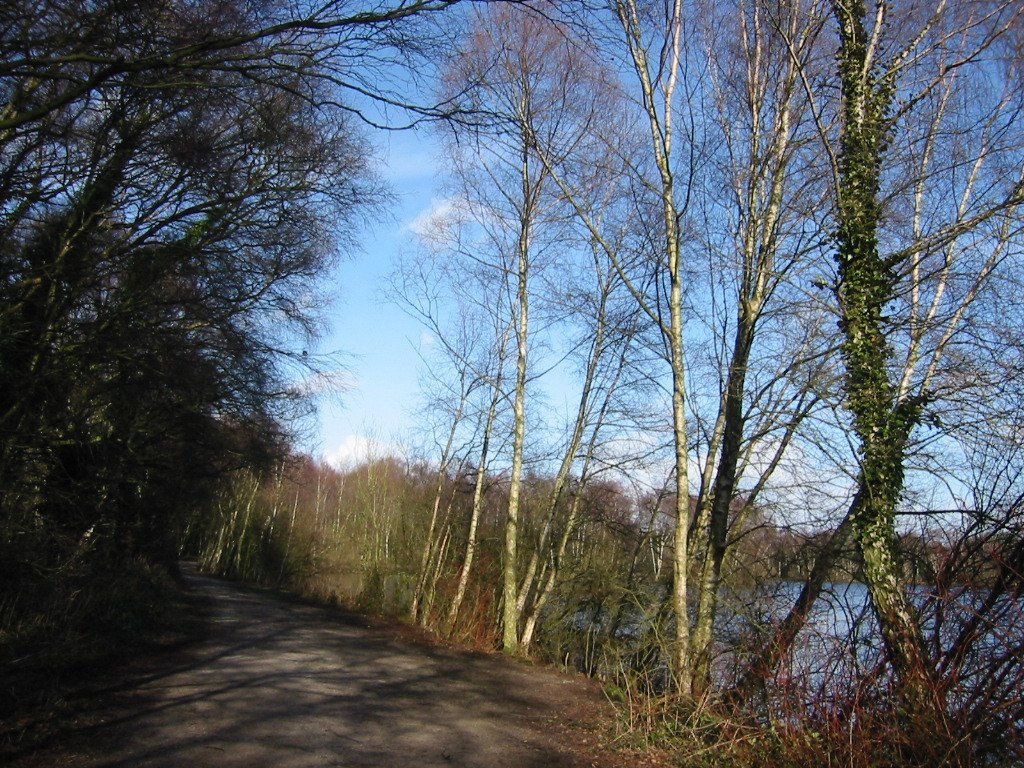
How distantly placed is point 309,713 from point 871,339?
6.60m

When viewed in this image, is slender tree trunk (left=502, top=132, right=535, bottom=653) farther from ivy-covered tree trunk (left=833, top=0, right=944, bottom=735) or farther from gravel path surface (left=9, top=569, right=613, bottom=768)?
ivy-covered tree trunk (left=833, top=0, right=944, bottom=735)

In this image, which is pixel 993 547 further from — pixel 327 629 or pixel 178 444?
pixel 178 444

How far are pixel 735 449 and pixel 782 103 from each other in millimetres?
4717

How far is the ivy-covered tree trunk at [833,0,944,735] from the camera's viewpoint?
6.77 m

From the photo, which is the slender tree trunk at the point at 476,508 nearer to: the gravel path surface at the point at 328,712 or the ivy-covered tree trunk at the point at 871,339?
the gravel path surface at the point at 328,712

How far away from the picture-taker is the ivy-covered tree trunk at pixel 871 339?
6.77 metres

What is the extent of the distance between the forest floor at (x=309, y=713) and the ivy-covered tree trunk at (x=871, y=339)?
2.55 m

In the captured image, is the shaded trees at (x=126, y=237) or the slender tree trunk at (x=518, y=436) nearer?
the shaded trees at (x=126, y=237)

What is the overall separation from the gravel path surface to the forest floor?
18 millimetres

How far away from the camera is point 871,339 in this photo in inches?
303

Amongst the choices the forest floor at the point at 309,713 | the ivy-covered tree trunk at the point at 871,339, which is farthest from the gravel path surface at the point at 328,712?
the ivy-covered tree trunk at the point at 871,339

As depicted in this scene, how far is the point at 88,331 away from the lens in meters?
8.67

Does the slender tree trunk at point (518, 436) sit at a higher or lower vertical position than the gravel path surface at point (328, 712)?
higher

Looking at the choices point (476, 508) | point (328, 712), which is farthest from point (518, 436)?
point (328, 712)
